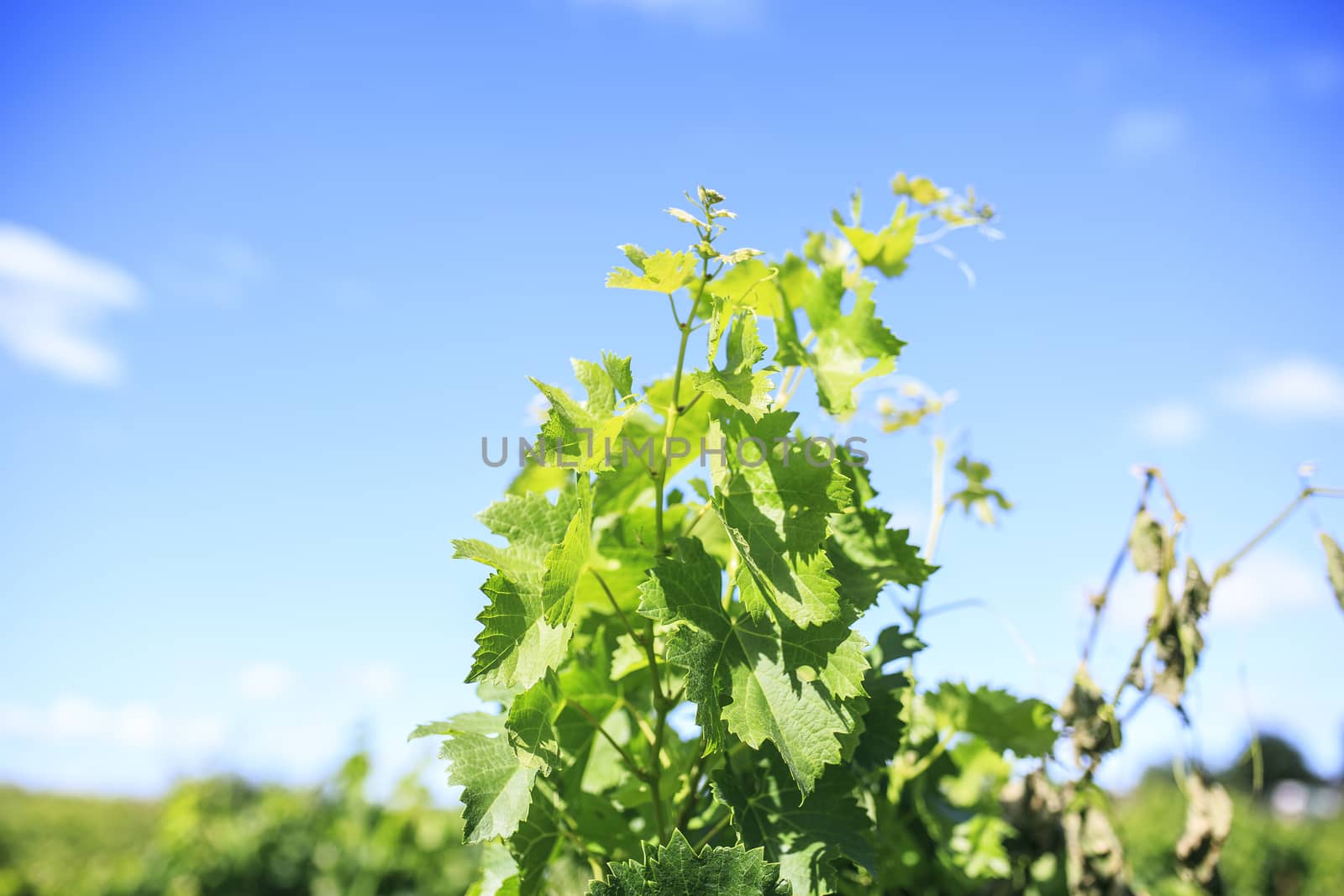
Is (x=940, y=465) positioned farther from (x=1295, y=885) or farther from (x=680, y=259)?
(x=1295, y=885)

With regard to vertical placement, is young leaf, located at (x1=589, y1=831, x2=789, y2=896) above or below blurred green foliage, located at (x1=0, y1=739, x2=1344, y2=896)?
above

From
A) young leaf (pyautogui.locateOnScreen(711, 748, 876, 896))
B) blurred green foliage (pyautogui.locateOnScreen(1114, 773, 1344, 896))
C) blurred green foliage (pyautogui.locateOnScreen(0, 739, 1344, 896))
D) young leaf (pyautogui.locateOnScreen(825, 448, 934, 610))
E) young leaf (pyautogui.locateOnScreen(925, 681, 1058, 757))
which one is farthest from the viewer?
blurred green foliage (pyautogui.locateOnScreen(1114, 773, 1344, 896))

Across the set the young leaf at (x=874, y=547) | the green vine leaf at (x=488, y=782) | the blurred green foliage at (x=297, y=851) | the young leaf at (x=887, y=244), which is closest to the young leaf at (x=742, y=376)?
the young leaf at (x=874, y=547)

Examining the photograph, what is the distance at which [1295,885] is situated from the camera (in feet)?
45.7

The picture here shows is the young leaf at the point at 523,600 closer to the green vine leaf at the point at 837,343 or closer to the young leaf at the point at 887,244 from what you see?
the green vine leaf at the point at 837,343

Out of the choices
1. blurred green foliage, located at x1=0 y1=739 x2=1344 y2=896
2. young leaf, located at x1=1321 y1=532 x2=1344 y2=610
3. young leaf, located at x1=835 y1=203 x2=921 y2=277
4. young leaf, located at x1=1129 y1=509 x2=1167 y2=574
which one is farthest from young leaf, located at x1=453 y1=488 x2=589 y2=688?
blurred green foliage, located at x1=0 y1=739 x2=1344 y2=896

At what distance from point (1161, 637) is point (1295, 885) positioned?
16763 mm

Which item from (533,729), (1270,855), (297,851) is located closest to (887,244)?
(533,729)

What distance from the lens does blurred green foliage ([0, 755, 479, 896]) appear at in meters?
5.78

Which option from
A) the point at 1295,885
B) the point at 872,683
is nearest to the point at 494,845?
the point at 872,683

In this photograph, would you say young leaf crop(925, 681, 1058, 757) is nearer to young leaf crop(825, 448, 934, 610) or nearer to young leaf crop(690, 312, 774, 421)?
young leaf crop(825, 448, 934, 610)

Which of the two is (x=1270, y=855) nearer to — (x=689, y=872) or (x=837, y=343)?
(x=837, y=343)

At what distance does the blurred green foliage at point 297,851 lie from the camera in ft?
19.0

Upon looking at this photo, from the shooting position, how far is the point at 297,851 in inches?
266
